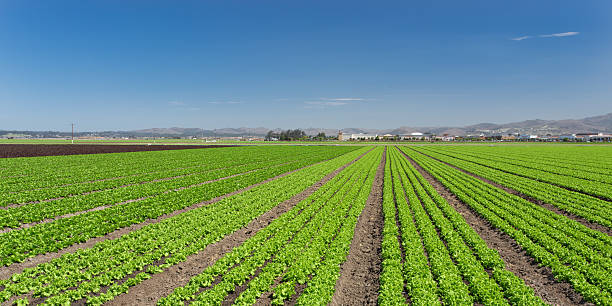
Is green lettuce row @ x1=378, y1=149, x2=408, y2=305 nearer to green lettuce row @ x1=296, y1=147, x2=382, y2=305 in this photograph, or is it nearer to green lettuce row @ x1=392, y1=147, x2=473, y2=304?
green lettuce row @ x1=392, y1=147, x2=473, y2=304

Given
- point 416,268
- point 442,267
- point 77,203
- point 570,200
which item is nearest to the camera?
point 416,268

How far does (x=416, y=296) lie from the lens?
26.0 feet

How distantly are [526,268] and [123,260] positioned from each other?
13629 mm

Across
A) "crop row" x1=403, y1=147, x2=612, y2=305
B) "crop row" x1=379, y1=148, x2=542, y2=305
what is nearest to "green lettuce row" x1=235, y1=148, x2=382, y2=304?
"crop row" x1=379, y1=148, x2=542, y2=305

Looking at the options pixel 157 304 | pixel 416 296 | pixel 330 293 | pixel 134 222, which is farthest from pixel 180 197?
pixel 416 296

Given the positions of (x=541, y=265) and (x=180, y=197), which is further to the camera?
(x=180, y=197)

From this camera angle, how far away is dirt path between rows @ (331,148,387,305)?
27.4 feet

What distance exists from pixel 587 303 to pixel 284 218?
36.9 feet

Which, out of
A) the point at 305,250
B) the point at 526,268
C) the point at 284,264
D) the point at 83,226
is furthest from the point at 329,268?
the point at 83,226

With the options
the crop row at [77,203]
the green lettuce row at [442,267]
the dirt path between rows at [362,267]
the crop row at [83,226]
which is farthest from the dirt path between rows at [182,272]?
the crop row at [77,203]

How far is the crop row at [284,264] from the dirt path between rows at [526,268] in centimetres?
570

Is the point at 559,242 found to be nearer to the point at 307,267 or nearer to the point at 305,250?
the point at 305,250

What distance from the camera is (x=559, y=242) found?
1190 cm

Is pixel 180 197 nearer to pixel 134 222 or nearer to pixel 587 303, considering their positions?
pixel 134 222
